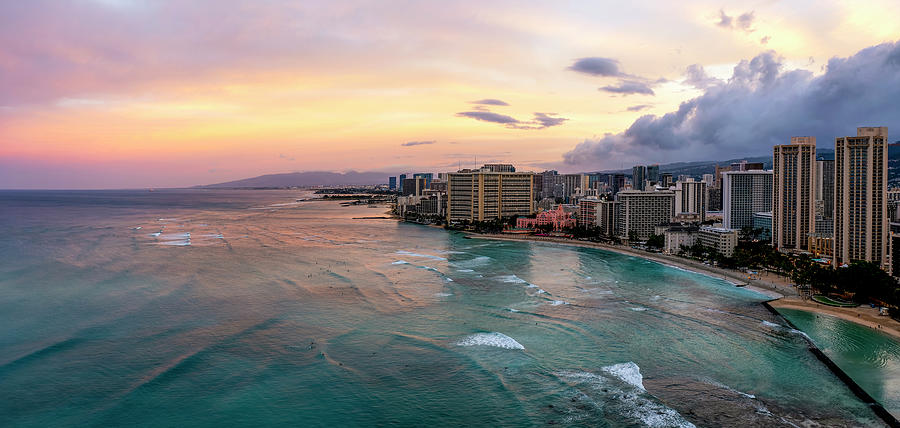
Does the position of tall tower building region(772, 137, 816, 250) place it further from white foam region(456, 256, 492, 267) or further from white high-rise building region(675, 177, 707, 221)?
white high-rise building region(675, 177, 707, 221)

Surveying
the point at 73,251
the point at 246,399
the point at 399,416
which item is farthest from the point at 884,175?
the point at 73,251

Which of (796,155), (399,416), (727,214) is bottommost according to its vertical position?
(399,416)

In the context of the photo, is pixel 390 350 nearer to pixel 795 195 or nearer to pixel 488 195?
pixel 795 195

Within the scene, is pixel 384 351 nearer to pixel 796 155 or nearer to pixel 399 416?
pixel 399 416

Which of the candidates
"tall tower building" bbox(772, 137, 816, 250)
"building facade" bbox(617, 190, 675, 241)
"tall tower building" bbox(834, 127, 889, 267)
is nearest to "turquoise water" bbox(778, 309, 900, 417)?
"tall tower building" bbox(834, 127, 889, 267)

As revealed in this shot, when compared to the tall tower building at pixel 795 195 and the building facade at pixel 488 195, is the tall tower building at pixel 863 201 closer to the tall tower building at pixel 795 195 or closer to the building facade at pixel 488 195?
the tall tower building at pixel 795 195

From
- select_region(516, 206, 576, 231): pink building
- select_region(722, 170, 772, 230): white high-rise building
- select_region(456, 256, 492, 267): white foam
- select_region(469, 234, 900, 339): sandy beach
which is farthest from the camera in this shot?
select_region(516, 206, 576, 231): pink building
